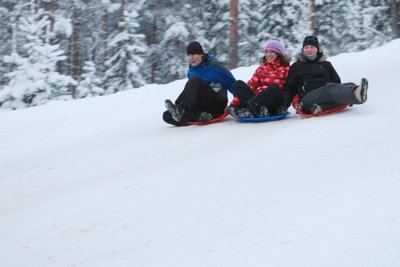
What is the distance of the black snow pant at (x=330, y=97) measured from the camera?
4.80 metres

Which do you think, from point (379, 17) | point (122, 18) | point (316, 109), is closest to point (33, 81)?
point (122, 18)

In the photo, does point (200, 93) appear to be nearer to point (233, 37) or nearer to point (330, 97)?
point (330, 97)

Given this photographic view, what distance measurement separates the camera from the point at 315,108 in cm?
509

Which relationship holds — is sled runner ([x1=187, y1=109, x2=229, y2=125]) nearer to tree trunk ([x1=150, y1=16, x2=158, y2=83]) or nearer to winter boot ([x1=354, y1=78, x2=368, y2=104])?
winter boot ([x1=354, y1=78, x2=368, y2=104])

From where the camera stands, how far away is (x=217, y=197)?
122 inches

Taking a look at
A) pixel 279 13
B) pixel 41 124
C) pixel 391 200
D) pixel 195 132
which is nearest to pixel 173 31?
pixel 279 13

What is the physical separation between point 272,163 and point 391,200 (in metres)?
1.16

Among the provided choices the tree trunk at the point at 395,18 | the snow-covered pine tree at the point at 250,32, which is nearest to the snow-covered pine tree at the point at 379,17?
the tree trunk at the point at 395,18

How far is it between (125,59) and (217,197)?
20.4 m

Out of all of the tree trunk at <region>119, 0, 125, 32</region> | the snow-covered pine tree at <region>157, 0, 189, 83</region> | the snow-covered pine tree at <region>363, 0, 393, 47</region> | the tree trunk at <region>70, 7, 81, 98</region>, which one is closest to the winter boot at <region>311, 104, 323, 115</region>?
the snow-covered pine tree at <region>157, 0, 189, 83</region>

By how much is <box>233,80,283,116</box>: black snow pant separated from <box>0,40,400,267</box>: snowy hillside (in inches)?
10.0

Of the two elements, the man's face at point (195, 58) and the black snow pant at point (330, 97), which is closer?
the black snow pant at point (330, 97)

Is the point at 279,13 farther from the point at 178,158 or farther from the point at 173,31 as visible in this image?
the point at 178,158

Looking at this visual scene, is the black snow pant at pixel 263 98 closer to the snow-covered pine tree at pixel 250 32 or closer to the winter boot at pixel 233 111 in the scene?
the winter boot at pixel 233 111
